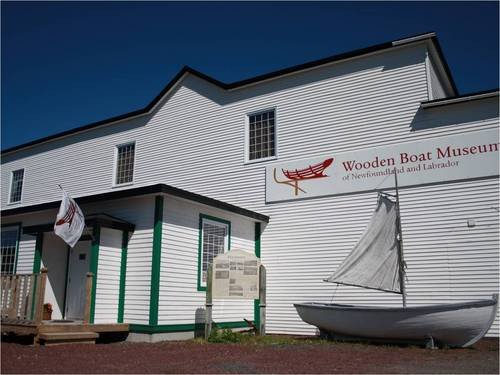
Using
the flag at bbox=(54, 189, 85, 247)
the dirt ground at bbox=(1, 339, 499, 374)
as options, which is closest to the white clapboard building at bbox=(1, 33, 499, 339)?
the flag at bbox=(54, 189, 85, 247)

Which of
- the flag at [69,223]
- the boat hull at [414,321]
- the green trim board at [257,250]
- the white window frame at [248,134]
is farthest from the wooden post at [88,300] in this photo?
the white window frame at [248,134]

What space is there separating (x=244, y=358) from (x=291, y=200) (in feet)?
24.2

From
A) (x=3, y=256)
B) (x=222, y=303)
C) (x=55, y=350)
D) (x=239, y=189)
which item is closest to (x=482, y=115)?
(x=239, y=189)

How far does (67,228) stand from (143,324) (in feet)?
10.00

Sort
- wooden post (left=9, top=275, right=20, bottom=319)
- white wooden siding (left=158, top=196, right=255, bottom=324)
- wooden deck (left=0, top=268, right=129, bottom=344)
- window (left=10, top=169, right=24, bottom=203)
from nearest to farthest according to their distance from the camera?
wooden deck (left=0, top=268, right=129, bottom=344), wooden post (left=9, top=275, right=20, bottom=319), white wooden siding (left=158, top=196, right=255, bottom=324), window (left=10, top=169, right=24, bottom=203)

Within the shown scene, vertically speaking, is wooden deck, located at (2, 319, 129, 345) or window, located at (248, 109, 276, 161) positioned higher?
window, located at (248, 109, 276, 161)

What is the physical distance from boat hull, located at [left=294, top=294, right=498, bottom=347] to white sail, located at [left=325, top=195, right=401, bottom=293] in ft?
3.10

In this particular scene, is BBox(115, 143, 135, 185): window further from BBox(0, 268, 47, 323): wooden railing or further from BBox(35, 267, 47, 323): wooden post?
BBox(35, 267, 47, 323): wooden post

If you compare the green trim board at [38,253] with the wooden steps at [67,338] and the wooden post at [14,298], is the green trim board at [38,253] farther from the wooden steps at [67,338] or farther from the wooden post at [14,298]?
the wooden steps at [67,338]

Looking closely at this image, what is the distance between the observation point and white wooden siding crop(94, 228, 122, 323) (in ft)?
40.5

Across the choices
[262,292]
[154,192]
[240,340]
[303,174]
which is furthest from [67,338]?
[303,174]

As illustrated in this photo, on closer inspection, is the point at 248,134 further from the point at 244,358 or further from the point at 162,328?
the point at 244,358

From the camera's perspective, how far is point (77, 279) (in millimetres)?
14242

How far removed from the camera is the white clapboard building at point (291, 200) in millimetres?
12781
